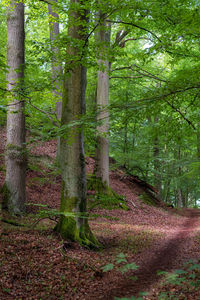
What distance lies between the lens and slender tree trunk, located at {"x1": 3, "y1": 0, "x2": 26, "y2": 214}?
884 cm

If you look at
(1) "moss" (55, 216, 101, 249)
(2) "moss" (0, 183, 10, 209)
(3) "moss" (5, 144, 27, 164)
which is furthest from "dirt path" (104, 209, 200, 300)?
(3) "moss" (5, 144, 27, 164)

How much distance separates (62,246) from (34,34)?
64.9 ft

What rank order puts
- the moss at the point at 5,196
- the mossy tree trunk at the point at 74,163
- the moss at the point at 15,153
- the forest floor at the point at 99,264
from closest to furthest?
the forest floor at the point at 99,264
the mossy tree trunk at the point at 74,163
the moss at the point at 5,196
the moss at the point at 15,153

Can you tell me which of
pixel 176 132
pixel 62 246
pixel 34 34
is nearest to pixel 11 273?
pixel 62 246

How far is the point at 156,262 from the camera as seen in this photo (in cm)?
659

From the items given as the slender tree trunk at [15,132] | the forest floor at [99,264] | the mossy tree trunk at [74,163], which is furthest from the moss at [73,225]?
the slender tree trunk at [15,132]

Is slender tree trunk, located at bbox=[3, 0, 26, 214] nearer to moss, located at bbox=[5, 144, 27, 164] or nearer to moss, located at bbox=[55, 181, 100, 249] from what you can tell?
moss, located at bbox=[5, 144, 27, 164]

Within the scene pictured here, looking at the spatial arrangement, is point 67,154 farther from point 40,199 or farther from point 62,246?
point 40,199

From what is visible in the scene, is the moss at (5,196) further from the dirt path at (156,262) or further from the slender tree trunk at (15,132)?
the dirt path at (156,262)

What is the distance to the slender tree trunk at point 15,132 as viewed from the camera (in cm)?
884

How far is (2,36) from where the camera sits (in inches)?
661

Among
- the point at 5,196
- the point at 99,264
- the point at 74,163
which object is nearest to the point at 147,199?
the point at 5,196

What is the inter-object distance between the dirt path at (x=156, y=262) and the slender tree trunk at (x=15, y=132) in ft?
15.6

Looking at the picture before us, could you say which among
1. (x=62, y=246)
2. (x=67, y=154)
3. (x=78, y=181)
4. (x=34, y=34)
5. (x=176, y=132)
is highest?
(x=34, y=34)
